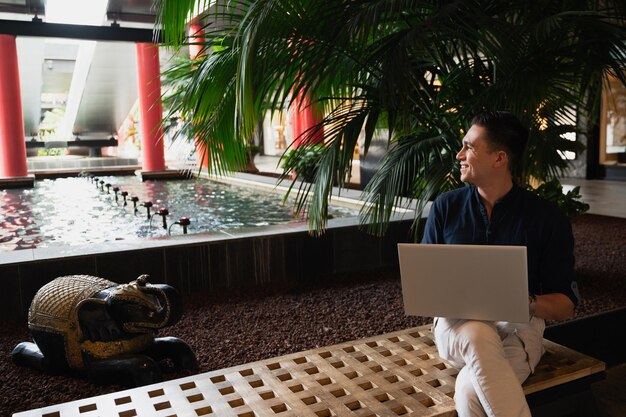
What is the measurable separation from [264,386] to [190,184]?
46.7 feet

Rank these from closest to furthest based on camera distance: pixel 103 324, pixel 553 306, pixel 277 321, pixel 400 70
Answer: pixel 553 306 → pixel 400 70 → pixel 103 324 → pixel 277 321

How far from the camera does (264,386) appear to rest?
8.08 feet

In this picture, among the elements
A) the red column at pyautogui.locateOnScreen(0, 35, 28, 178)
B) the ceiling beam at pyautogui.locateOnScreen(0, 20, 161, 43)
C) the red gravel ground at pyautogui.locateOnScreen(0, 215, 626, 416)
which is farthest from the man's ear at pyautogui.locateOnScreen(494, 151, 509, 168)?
the red column at pyautogui.locateOnScreen(0, 35, 28, 178)

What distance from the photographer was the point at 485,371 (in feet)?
7.32

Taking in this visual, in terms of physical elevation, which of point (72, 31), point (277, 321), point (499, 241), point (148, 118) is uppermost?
point (72, 31)

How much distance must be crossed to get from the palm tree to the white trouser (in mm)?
1224

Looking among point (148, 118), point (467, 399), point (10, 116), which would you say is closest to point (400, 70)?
point (467, 399)

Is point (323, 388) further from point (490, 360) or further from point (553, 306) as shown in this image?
point (553, 306)

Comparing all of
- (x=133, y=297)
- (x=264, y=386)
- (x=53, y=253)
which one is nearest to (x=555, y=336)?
(x=264, y=386)

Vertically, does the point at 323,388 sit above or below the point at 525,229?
below

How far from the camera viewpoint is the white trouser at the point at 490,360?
219 cm

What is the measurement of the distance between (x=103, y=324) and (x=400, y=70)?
80.4 inches

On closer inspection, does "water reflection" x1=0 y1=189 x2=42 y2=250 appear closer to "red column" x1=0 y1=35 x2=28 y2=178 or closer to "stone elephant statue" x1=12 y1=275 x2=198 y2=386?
"red column" x1=0 y1=35 x2=28 y2=178

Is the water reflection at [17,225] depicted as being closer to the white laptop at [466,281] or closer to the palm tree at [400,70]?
the palm tree at [400,70]
